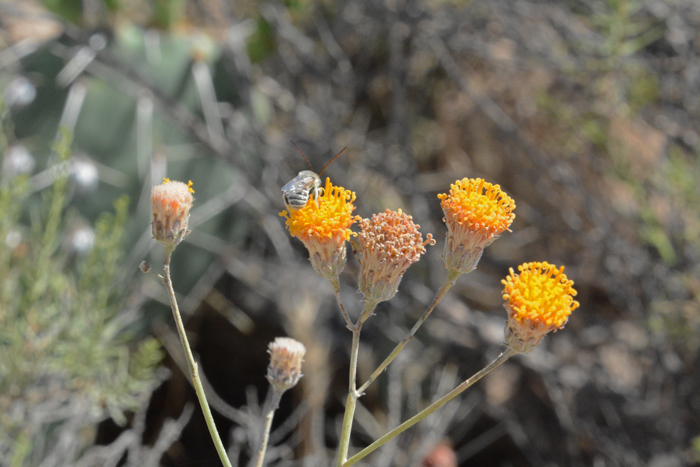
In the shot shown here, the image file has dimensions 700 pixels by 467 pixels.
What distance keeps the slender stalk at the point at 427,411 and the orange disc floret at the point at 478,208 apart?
24 cm

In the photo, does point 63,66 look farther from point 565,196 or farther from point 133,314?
point 565,196

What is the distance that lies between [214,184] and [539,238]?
1741 mm

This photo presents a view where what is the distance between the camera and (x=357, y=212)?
2.65 metres

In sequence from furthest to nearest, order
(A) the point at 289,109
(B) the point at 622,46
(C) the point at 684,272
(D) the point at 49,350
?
(A) the point at 289,109, (C) the point at 684,272, (B) the point at 622,46, (D) the point at 49,350

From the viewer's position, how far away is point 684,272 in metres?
2.31

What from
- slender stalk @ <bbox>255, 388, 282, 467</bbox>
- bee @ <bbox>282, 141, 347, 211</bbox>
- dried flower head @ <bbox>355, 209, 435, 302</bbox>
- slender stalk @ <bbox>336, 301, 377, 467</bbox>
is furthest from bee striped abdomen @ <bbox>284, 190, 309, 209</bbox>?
slender stalk @ <bbox>255, 388, 282, 467</bbox>

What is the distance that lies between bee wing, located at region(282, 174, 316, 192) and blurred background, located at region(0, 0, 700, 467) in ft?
2.69

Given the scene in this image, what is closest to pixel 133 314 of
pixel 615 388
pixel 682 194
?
pixel 615 388

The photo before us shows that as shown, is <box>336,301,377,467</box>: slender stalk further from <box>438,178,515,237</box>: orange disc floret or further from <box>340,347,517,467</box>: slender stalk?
<box>438,178,515,237</box>: orange disc floret

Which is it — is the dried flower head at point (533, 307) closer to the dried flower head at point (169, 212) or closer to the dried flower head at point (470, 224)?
the dried flower head at point (470, 224)

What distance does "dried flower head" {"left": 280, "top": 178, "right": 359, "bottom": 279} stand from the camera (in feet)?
3.49

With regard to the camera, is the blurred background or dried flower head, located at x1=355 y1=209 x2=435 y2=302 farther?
the blurred background

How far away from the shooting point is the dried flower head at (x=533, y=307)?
99 cm

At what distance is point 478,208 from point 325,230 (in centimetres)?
30
